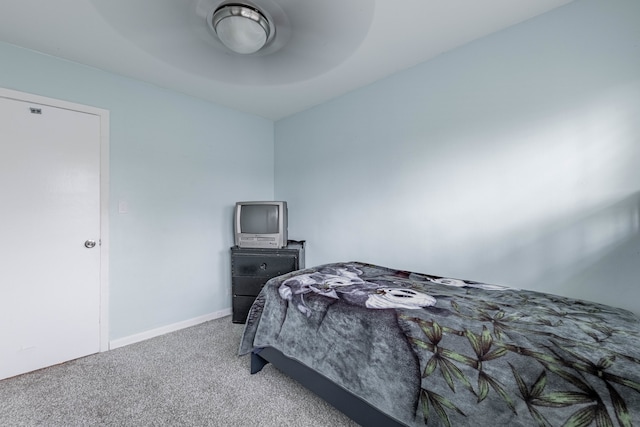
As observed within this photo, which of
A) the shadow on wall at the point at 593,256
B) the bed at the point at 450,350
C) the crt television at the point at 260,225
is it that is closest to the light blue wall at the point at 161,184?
the crt television at the point at 260,225

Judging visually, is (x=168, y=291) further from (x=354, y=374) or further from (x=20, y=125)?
(x=354, y=374)

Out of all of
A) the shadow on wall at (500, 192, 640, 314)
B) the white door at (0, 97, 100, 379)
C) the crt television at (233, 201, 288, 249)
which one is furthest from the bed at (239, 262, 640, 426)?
the white door at (0, 97, 100, 379)

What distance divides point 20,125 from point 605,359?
347 cm

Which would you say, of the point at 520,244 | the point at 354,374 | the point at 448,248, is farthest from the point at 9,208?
the point at 520,244

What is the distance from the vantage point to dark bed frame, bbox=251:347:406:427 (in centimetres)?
122

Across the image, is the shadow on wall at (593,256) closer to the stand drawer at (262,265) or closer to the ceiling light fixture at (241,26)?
the stand drawer at (262,265)

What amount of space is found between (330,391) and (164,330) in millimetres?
1954

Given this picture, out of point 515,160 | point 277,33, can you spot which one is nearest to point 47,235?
point 277,33

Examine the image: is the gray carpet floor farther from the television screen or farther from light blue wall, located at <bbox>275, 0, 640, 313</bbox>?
light blue wall, located at <bbox>275, 0, 640, 313</bbox>

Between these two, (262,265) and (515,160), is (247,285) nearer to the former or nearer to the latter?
(262,265)

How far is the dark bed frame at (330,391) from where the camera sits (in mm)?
1221

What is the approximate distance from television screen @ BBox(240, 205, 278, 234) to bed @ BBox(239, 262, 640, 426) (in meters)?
1.02

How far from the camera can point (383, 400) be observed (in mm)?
1180

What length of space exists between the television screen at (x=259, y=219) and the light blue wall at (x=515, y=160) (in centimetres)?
78
